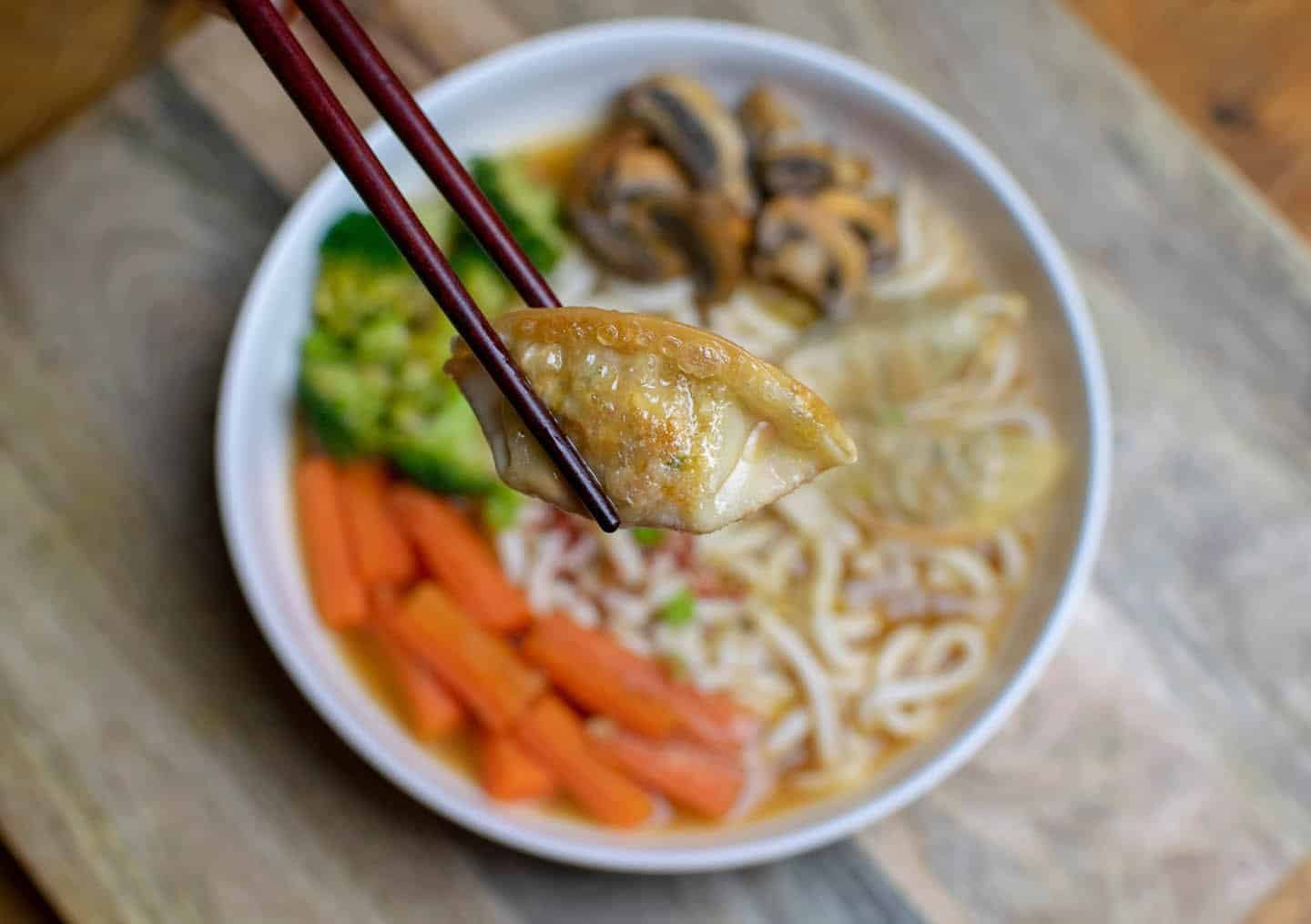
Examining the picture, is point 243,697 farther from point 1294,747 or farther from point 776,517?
point 1294,747

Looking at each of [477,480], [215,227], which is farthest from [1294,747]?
[215,227]

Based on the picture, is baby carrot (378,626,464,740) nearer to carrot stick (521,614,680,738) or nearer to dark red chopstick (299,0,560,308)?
carrot stick (521,614,680,738)

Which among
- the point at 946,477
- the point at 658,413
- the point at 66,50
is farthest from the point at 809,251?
the point at 66,50

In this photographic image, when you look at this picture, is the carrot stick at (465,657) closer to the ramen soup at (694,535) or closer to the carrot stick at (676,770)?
the ramen soup at (694,535)

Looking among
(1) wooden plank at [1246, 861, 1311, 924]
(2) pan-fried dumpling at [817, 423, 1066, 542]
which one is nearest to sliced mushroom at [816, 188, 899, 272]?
(2) pan-fried dumpling at [817, 423, 1066, 542]

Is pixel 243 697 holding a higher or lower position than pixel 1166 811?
higher

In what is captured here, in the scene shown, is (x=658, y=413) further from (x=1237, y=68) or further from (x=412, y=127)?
(x=1237, y=68)
